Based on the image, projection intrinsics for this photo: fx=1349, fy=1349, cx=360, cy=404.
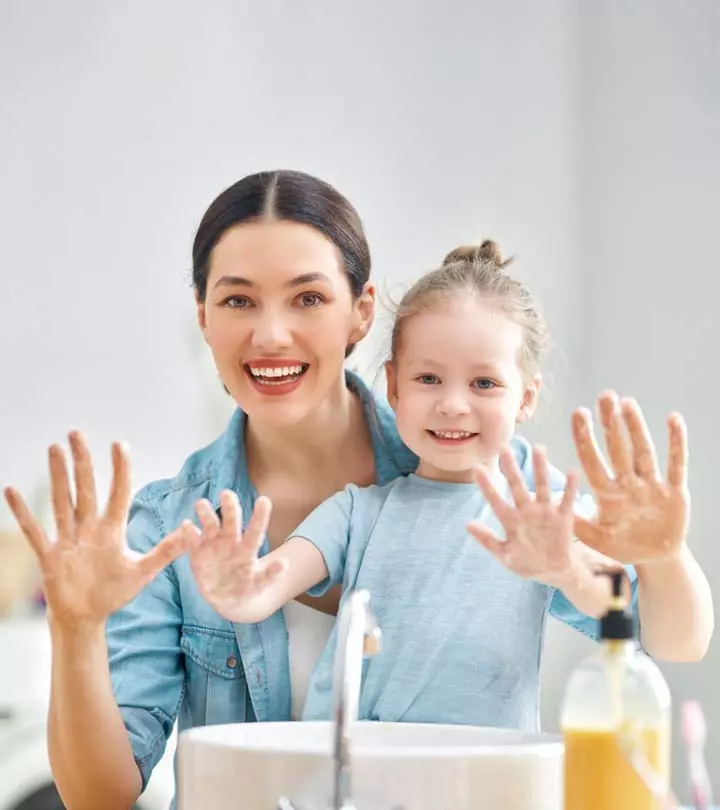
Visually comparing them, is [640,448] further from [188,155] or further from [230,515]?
[188,155]

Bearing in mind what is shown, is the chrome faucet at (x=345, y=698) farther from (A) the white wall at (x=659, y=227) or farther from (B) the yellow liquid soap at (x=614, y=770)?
(A) the white wall at (x=659, y=227)

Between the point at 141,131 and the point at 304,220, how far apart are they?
5.79ft

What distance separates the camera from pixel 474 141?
11.4 ft

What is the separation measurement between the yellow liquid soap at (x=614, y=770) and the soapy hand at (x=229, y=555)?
33 centimetres

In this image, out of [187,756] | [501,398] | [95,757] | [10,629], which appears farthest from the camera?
[10,629]

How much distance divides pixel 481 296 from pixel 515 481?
1.33 ft

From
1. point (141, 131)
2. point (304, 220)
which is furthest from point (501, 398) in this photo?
point (141, 131)

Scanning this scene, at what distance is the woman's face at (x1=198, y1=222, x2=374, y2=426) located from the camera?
1.47m

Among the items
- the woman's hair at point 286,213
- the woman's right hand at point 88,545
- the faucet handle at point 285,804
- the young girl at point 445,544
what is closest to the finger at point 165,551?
the woman's right hand at point 88,545

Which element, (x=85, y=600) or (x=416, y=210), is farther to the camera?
(x=416, y=210)

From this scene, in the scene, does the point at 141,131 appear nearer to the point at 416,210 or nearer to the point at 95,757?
the point at 416,210

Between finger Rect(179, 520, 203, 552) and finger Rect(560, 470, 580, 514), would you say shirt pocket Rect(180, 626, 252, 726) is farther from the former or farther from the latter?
finger Rect(560, 470, 580, 514)

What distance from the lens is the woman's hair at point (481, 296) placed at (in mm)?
1450

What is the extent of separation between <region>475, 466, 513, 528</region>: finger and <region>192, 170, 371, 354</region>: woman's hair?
1.63 ft
